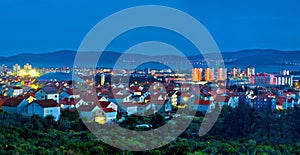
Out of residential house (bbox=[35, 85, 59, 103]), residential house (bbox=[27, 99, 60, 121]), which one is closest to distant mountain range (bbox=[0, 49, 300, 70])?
residential house (bbox=[35, 85, 59, 103])

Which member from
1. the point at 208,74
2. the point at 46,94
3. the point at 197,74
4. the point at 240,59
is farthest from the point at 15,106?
the point at 240,59

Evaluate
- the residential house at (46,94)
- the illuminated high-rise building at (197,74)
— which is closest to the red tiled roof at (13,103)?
the residential house at (46,94)

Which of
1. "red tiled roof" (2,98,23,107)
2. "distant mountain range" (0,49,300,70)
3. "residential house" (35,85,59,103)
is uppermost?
"distant mountain range" (0,49,300,70)

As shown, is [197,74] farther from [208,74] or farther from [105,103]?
[105,103]

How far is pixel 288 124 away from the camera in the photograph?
32.7ft

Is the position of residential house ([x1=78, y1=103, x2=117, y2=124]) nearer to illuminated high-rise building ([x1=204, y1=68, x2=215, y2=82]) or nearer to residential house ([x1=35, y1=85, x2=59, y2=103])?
residential house ([x1=35, y1=85, x2=59, y2=103])

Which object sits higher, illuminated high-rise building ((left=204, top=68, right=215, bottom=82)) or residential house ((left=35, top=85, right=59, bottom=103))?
illuminated high-rise building ((left=204, top=68, right=215, bottom=82))

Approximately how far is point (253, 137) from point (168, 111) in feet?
17.7

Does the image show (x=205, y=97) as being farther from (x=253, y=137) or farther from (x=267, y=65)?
(x=267, y=65)

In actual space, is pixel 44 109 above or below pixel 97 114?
above

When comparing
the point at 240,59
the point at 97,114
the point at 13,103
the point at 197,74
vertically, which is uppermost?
the point at 240,59

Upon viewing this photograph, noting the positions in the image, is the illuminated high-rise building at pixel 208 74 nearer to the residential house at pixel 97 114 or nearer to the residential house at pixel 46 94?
Result: the residential house at pixel 46 94

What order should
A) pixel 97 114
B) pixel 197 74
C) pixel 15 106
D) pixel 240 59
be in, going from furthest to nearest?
pixel 240 59 < pixel 197 74 < pixel 15 106 < pixel 97 114

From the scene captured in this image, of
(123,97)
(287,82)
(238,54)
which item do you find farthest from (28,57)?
(123,97)
